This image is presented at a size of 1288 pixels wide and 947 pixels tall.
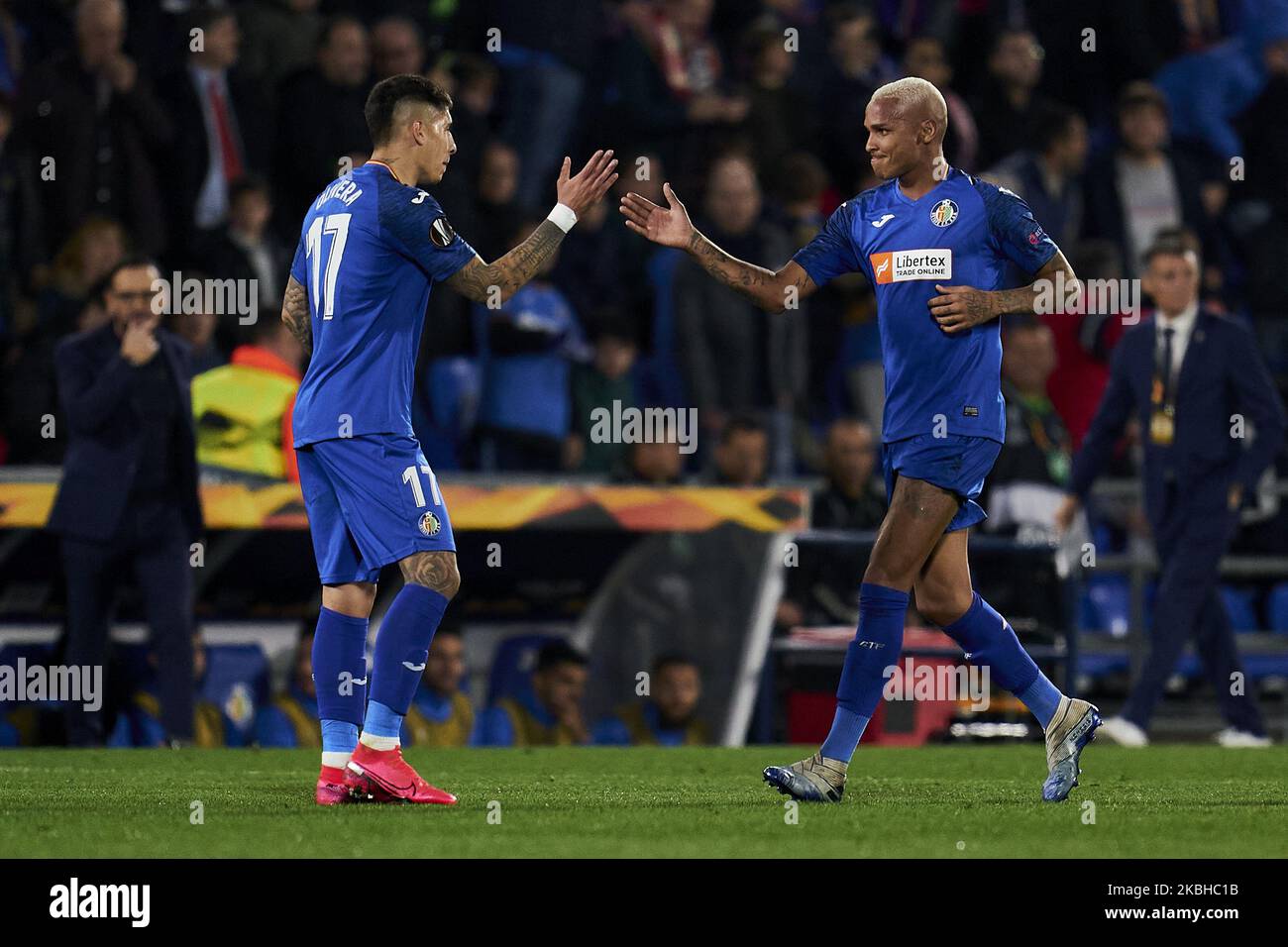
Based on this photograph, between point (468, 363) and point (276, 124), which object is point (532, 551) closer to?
point (468, 363)

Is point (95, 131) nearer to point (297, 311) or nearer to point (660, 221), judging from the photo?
point (297, 311)

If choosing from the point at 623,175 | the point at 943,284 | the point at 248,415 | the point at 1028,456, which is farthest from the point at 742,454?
the point at 943,284

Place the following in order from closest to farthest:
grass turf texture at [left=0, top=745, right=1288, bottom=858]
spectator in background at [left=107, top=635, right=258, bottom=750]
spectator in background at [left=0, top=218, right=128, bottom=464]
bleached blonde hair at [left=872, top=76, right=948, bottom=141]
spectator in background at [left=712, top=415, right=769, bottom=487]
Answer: grass turf texture at [left=0, top=745, right=1288, bottom=858] < bleached blonde hair at [left=872, top=76, right=948, bottom=141] < spectator in background at [left=107, top=635, right=258, bottom=750] < spectator in background at [left=0, top=218, right=128, bottom=464] < spectator in background at [left=712, top=415, right=769, bottom=487]

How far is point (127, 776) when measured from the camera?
8188mm

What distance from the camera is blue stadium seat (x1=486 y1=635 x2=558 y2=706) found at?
1220 cm

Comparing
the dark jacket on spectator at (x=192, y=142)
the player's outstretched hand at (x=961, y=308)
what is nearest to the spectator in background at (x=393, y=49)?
the dark jacket on spectator at (x=192, y=142)

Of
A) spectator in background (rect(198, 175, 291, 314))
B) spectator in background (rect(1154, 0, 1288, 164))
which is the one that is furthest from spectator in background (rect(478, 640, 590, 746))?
spectator in background (rect(1154, 0, 1288, 164))

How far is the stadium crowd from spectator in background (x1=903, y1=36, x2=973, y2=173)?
→ 0.10 ft

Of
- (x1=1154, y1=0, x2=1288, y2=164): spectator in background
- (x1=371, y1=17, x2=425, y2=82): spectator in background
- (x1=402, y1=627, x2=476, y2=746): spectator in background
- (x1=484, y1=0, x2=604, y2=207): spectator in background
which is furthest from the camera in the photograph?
(x1=1154, y1=0, x2=1288, y2=164): spectator in background

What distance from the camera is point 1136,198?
15.2 meters

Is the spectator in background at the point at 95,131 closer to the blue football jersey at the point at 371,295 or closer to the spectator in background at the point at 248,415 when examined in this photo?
the spectator in background at the point at 248,415

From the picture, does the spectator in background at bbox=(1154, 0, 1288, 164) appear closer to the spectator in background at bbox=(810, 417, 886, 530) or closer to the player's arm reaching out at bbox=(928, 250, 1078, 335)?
the spectator in background at bbox=(810, 417, 886, 530)
